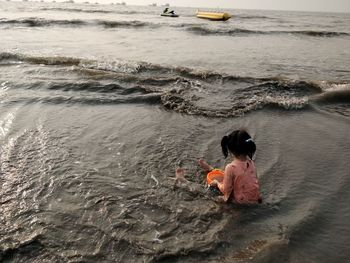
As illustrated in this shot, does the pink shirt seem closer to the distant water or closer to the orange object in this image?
the distant water

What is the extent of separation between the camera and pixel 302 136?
24.0 feet

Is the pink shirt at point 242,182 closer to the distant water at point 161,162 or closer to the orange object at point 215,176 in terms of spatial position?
the distant water at point 161,162

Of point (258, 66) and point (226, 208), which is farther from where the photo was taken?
point (258, 66)

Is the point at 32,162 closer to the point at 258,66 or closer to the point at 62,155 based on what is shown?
the point at 62,155

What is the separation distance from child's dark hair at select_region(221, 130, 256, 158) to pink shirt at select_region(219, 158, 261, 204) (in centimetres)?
20

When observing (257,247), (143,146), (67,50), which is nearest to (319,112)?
(143,146)

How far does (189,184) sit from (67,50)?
13.6 meters

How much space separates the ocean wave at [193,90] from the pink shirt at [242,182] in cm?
376

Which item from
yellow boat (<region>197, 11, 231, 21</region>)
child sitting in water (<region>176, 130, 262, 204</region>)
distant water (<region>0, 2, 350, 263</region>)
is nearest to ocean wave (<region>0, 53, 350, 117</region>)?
distant water (<region>0, 2, 350, 263</region>)

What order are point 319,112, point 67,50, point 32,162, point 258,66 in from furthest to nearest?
point 67,50, point 258,66, point 319,112, point 32,162

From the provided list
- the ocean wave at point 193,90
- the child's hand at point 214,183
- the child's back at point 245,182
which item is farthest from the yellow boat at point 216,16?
the child's back at point 245,182

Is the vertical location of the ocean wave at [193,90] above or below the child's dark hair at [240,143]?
below

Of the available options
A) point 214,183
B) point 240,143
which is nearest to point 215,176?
point 214,183

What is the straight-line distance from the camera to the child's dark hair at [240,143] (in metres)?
4.34
